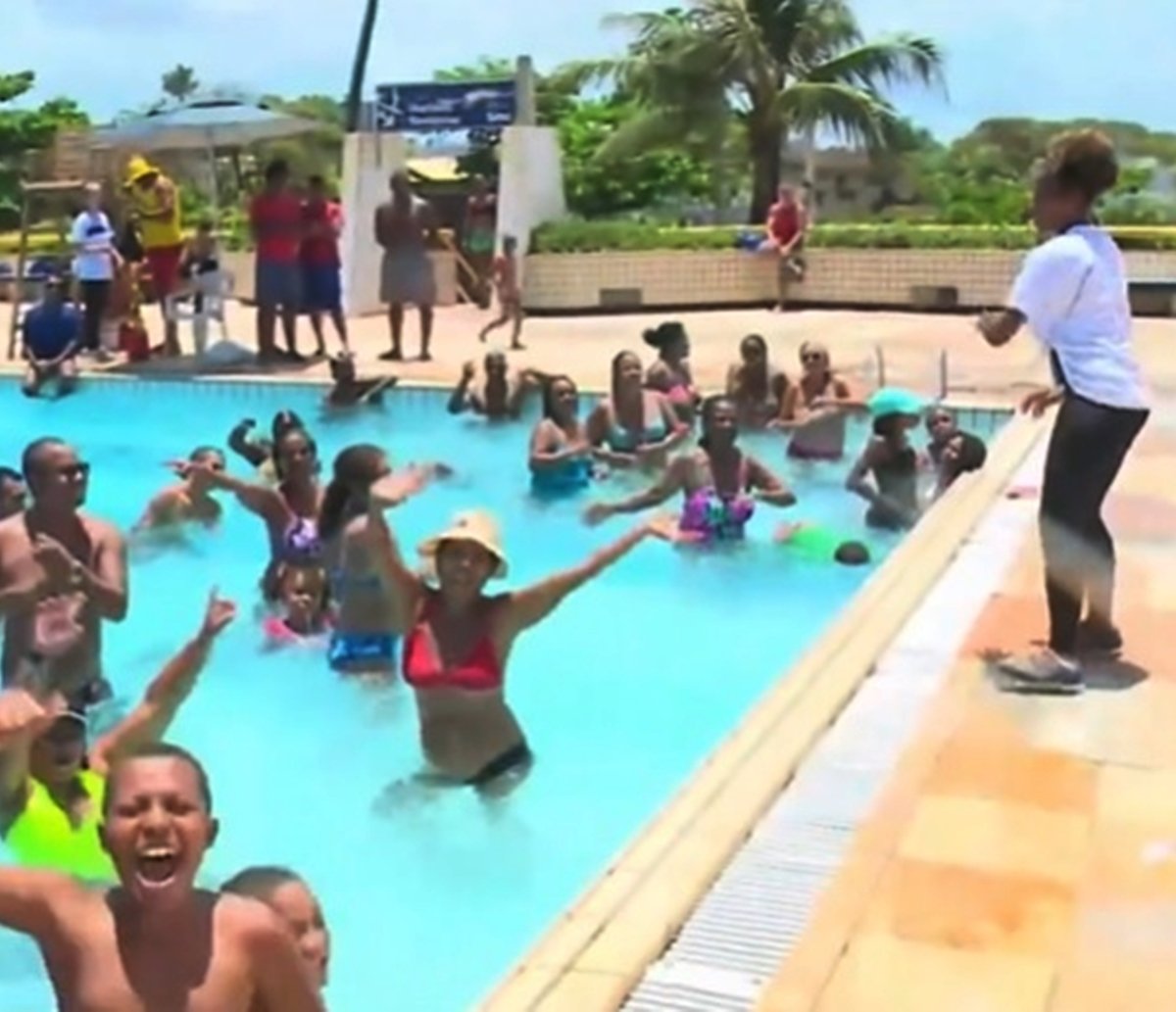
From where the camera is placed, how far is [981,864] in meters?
4.30

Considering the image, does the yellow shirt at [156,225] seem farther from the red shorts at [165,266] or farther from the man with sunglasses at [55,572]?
the man with sunglasses at [55,572]

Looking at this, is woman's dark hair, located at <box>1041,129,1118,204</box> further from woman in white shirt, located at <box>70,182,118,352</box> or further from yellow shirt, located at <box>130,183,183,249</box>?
yellow shirt, located at <box>130,183,183,249</box>

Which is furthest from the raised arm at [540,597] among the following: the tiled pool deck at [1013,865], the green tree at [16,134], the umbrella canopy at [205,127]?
the green tree at [16,134]

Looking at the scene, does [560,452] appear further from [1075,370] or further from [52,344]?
[52,344]

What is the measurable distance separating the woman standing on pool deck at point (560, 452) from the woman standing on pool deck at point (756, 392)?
4.39 feet

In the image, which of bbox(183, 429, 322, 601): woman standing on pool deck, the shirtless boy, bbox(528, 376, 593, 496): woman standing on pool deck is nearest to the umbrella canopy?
bbox(528, 376, 593, 496): woman standing on pool deck

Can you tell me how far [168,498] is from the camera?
32.2 feet

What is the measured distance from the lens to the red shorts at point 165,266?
→ 1623 cm

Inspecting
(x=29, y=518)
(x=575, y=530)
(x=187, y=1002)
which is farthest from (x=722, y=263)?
(x=187, y=1002)

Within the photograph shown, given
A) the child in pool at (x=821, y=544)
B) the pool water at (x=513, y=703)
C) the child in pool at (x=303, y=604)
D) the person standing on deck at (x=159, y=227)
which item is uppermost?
the person standing on deck at (x=159, y=227)

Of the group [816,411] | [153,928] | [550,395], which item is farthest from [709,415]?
[153,928]

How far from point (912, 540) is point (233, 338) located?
11.3 meters

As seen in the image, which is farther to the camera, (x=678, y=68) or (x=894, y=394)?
(x=678, y=68)

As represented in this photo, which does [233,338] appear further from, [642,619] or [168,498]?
[642,619]
